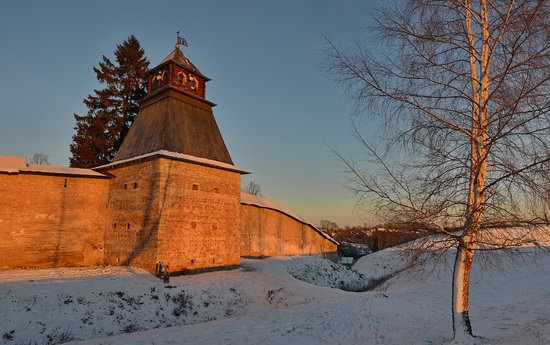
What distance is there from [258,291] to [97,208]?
8579 millimetres

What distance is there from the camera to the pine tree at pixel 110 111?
75.3 ft

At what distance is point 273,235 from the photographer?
2394 centimetres

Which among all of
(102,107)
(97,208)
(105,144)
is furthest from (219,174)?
(102,107)

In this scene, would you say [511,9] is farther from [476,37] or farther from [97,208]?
[97,208]

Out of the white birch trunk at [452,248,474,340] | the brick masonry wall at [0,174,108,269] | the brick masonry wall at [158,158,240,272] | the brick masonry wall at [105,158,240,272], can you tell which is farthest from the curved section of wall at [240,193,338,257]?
the white birch trunk at [452,248,474,340]

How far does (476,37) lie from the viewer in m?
5.86

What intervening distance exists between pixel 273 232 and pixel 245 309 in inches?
448

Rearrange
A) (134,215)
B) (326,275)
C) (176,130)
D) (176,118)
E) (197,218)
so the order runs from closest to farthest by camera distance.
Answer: (134,215) → (197,218) → (176,130) → (176,118) → (326,275)

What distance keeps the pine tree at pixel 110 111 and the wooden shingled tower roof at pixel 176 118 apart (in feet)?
18.5

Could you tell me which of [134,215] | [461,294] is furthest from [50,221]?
[461,294]

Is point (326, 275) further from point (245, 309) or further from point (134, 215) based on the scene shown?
point (134, 215)

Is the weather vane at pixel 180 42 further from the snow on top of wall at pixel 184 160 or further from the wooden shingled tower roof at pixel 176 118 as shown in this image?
the snow on top of wall at pixel 184 160

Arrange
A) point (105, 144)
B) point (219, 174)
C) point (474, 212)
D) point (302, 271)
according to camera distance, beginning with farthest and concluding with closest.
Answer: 1. point (105, 144)
2. point (302, 271)
3. point (219, 174)
4. point (474, 212)

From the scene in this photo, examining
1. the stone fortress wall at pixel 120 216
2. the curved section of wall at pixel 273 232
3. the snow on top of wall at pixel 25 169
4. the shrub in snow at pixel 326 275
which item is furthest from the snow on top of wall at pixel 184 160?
the shrub in snow at pixel 326 275
